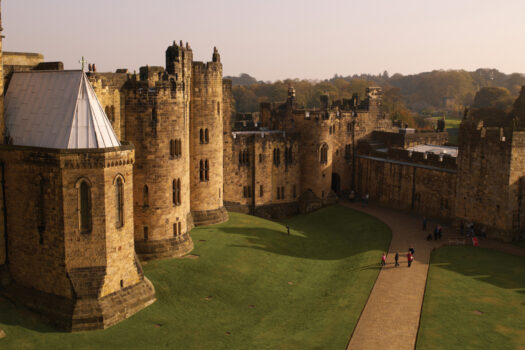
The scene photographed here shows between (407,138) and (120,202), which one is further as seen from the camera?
(407,138)

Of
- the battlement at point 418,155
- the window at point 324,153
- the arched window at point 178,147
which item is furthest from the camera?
the window at point 324,153

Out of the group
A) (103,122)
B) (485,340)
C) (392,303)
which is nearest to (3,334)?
(103,122)

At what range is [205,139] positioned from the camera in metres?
44.0

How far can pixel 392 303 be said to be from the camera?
30734 mm

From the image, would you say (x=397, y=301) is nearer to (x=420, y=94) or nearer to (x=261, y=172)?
(x=261, y=172)

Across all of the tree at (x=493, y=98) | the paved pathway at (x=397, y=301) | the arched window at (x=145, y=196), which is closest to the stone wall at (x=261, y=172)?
the paved pathway at (x=397, y=301)

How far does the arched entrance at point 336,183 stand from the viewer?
203 ft

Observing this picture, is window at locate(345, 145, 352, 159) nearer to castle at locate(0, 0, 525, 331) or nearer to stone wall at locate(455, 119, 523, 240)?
castle at locate(0, 0, 525, 331)

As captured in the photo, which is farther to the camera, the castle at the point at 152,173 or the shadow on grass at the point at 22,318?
the castle at the point at 152,173

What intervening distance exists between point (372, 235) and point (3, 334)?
3096cm

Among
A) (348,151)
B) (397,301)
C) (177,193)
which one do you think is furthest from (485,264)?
(348,151)

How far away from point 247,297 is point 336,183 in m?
33.7

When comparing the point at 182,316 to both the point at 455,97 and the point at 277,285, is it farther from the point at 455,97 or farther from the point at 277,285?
the point at 455,97

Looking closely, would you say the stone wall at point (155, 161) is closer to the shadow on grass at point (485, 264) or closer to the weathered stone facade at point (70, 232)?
the weathered stone facade at point (70, 232)
